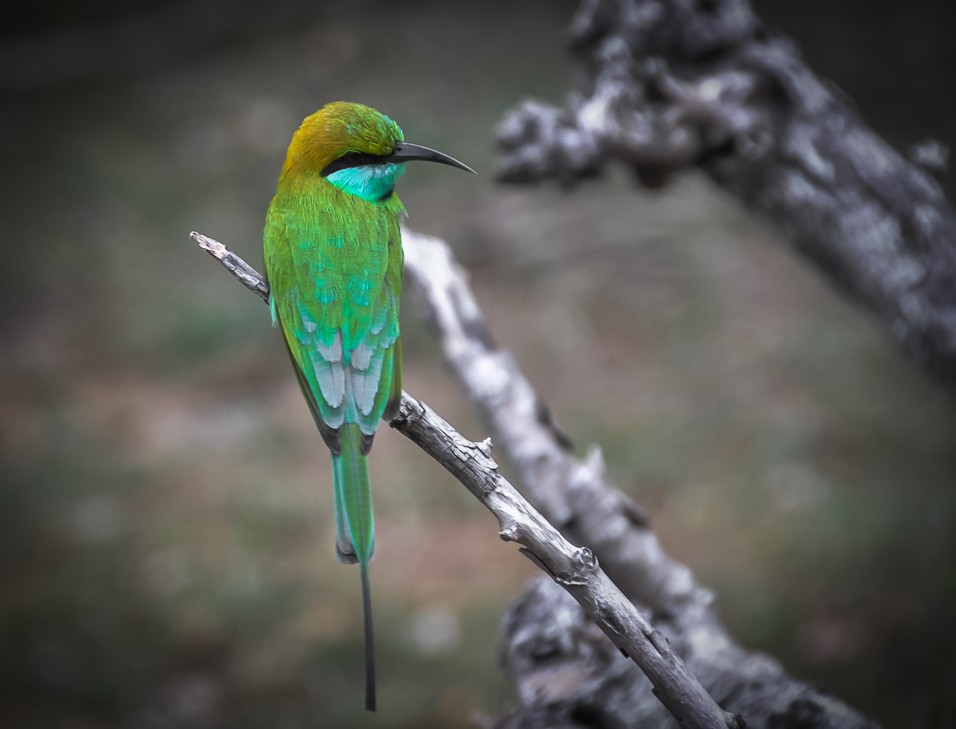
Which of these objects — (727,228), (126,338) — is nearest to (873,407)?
(727,228)

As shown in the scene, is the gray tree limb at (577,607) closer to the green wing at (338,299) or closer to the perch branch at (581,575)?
the perch branch at (581,575)

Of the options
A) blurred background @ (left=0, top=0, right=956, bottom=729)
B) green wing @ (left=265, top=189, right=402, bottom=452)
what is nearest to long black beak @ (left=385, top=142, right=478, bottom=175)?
green wing @ (left=265, top=189, right=402, bottom=452)

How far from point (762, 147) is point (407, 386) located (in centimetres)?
266

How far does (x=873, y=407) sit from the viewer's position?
502cm

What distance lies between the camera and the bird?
1.98 meters

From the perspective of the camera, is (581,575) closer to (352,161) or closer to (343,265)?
(343,265)

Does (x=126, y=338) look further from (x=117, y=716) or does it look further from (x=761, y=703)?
(x=761, y=703)

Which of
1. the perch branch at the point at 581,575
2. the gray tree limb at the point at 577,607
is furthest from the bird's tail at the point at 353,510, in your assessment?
the gray tree limb at the point at 577,607

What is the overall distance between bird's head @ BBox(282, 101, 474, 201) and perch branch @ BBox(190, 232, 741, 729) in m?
0.55

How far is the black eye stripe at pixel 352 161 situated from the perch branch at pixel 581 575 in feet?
1.81

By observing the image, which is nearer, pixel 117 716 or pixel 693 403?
pixel 117 716

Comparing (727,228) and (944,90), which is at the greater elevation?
(944,90)

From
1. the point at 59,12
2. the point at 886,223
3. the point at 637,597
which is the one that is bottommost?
the point at 637,597

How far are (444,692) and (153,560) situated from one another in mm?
1541
